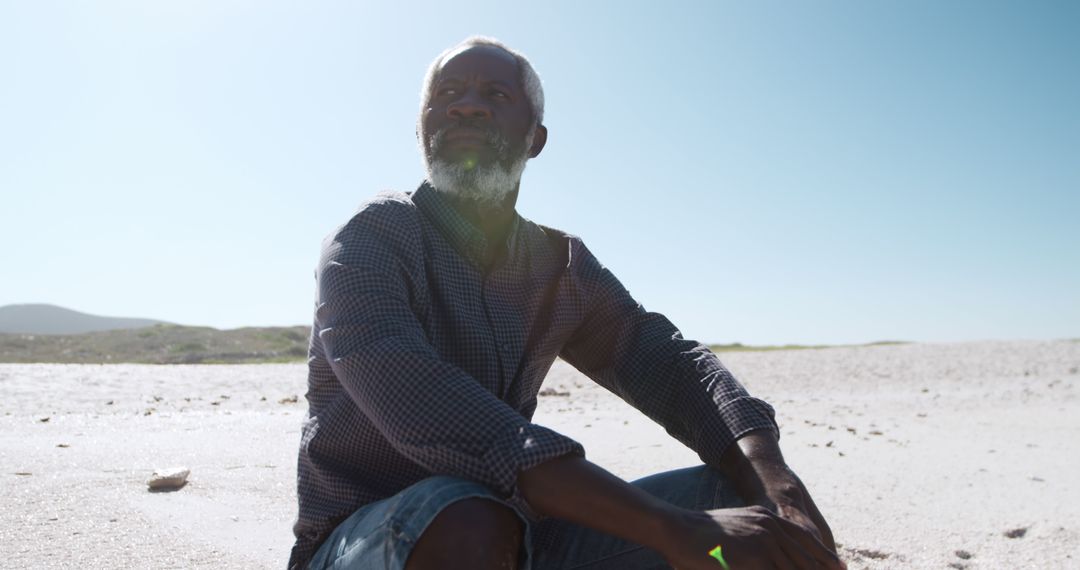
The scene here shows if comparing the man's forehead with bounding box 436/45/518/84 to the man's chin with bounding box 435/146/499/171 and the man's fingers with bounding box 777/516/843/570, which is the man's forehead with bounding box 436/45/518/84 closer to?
the man's chin with bounding box 435/146/499/171

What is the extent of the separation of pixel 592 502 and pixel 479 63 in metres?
1.46

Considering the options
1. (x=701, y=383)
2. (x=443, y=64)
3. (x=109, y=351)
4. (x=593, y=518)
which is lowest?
(x=109, y=351)

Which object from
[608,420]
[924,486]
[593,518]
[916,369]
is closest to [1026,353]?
[916,369]

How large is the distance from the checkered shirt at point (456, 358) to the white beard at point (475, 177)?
0.08 m

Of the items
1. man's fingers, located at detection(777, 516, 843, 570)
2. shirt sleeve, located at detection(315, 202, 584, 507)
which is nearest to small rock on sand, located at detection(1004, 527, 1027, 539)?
man's fingers, located at detection(777, 516, 843, 570)

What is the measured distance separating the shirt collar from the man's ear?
546mm

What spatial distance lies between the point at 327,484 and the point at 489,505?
516 mm

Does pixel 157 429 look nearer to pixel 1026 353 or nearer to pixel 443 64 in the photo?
pixel 443 64

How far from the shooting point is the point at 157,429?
20.4ft

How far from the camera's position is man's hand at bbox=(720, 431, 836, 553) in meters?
1.89

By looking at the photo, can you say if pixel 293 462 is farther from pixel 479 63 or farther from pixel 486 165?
pixel 479 63

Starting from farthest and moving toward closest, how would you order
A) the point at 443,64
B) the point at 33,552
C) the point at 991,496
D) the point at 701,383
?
the point at 991,496 < the point at 33,552 < the point at 443,64 < the point at 701,383

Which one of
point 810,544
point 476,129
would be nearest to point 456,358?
point 476,129

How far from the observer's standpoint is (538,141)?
8.98 ft
